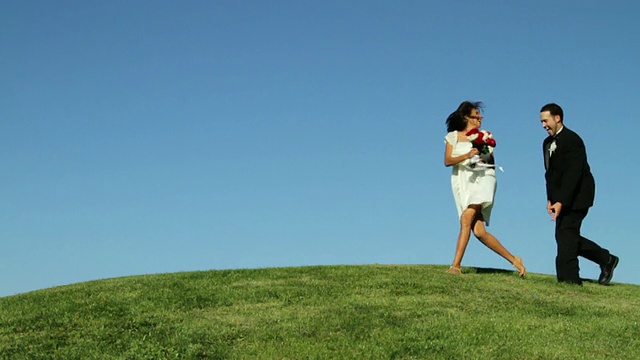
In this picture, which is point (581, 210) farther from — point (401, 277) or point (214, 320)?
point (214, 320)

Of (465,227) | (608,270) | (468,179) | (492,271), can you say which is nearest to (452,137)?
(468,179)

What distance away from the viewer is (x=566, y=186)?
15.2 metres

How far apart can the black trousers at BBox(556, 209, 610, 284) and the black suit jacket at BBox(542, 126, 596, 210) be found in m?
0.25

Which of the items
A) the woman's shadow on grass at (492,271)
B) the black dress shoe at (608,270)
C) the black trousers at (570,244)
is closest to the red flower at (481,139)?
the black trousers at (570,244)

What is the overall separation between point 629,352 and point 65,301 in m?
8.66

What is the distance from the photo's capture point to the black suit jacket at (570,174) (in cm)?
1520

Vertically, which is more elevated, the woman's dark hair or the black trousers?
the woman's dark hair

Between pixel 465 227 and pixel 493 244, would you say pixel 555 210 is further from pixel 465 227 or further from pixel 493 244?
pixel 465 227

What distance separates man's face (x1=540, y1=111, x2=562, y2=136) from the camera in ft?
50.5


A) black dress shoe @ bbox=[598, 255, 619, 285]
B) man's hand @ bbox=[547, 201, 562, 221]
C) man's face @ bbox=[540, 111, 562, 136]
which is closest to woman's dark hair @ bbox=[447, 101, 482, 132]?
man's face @ bbox=[540, 111, 562, 136]

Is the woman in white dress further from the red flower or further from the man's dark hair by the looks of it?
the man's dark hair

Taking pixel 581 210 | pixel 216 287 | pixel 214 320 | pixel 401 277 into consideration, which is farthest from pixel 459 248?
pixel 214 320

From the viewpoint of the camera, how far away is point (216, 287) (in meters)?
13.8

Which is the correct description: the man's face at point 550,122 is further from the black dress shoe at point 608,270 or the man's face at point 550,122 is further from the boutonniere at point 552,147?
the black dress shoe at point 608,270
